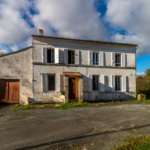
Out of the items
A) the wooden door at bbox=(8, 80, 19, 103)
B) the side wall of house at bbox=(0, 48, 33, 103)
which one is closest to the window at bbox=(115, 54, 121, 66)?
the side wall of house at bbox=(0, 48, 33, 103)

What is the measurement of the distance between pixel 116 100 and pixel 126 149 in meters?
8.39

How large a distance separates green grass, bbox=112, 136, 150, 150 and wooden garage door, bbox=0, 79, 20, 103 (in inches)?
351

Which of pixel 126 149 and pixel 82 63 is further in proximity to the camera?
pixel 82 63

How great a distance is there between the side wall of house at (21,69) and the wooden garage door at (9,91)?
45 centimetres

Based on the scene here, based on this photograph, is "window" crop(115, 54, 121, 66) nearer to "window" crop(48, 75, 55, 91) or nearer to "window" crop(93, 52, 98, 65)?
"window" crop(93, 52, 98, 65)

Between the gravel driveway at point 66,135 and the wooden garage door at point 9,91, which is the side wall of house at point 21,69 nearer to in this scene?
the wooden garage door at point 9,91

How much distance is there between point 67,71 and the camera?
9.57 m

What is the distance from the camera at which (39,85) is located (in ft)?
29.4

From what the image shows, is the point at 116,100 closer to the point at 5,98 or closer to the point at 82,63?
the point at 82,63

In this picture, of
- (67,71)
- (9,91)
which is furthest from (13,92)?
(67,71)

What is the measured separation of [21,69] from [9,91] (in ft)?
7.48

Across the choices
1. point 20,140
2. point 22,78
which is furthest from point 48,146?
point 22,78

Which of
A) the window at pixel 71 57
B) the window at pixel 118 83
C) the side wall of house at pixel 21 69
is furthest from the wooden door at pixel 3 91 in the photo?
the window at pixel 118 83

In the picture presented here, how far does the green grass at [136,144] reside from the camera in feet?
8.98
